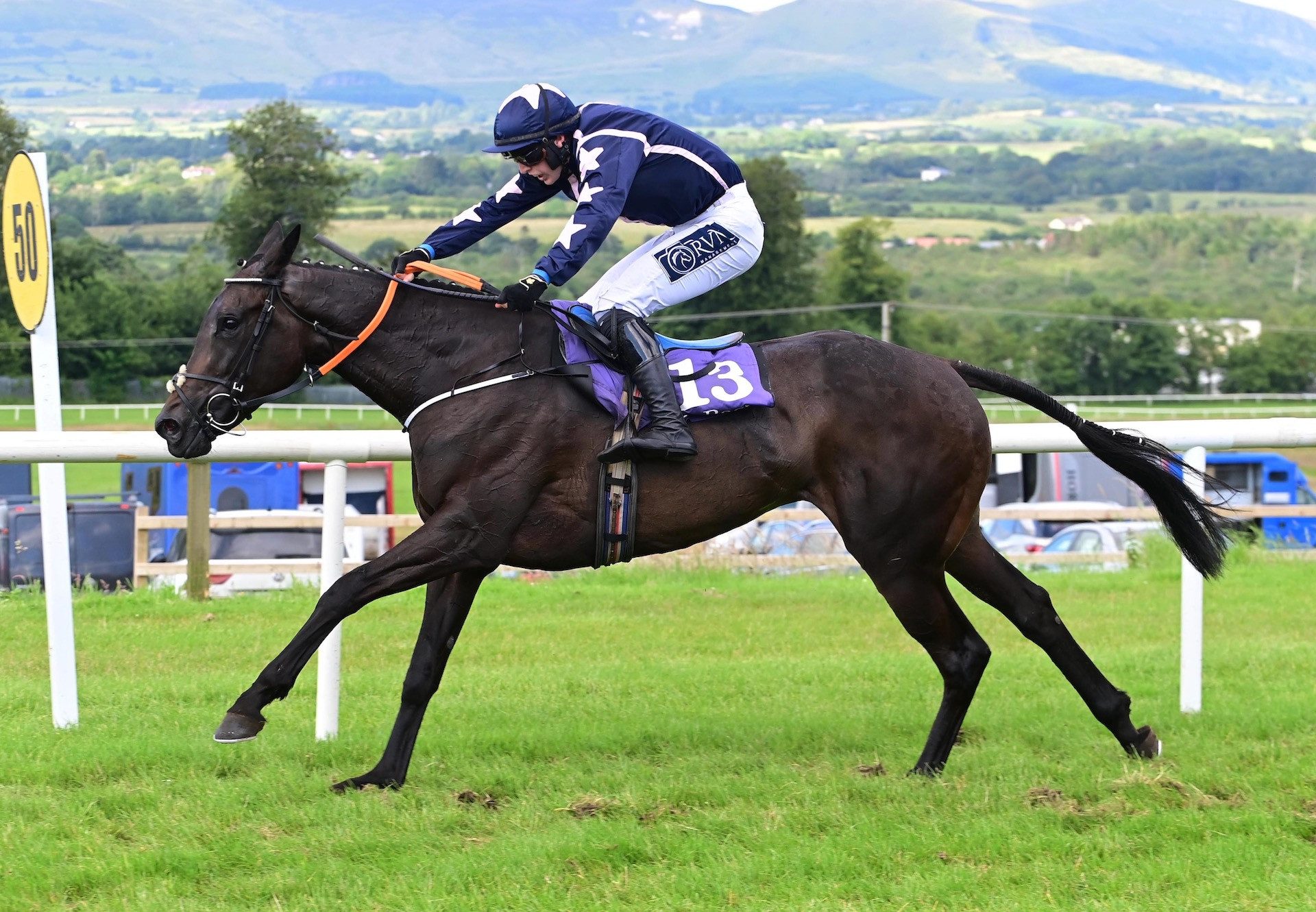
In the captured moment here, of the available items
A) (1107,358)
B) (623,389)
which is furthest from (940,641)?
(1107,358)

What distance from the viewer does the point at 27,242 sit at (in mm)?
5645

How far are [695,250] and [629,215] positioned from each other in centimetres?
29

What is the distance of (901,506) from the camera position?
520 centimetres

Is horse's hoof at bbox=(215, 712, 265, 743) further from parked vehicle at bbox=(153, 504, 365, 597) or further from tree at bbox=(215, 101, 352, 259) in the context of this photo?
tree at bbox=(215, 101, 352, 259)

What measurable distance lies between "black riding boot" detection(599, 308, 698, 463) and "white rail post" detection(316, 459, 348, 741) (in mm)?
1154

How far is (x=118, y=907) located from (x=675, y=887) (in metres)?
1.48

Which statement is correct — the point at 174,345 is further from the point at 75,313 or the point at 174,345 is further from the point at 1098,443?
the point at 1098,443

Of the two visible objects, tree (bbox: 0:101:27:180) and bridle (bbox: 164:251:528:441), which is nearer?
bridle (bbox: 164:251:528:441)

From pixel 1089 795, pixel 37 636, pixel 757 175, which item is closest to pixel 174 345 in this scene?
pixel 757 175

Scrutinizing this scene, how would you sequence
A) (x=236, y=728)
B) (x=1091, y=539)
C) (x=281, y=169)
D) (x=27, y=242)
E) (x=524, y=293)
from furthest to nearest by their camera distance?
(x=281, y=169) < (x=1091, y=539) < (x=27, y=242) < (x=524, y=293) < (x=236, y=728)

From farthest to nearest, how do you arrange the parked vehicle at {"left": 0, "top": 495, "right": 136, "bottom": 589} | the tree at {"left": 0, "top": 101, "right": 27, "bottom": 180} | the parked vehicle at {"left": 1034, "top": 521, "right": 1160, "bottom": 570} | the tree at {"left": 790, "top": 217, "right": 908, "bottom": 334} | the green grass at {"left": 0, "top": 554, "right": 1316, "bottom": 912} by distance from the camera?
the tree at {"left": 790, "top": 217, "right": 908, "bottom": 334} < the tree at {"left": 0, "top": 101, "right": 27, "bottom": 180} < the parked vehicle at {"left": 1034, "top": 521, "right": 1160, "bottom": 570} < the parked vehicle at {"left": 0, "top": 495, "right": 136, "bottom": 589} < the green grass at {"left": 0, "top": 554, "right": 1316, "bottom": 912}

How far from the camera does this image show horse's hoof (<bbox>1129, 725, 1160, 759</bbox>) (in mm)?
5336

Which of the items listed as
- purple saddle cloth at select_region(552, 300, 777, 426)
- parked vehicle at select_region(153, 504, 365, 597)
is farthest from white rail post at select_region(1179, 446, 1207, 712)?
parked vehicle at select_region(153, 504, 365, 597)

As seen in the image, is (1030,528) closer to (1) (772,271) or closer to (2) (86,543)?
(2) (86,543)
